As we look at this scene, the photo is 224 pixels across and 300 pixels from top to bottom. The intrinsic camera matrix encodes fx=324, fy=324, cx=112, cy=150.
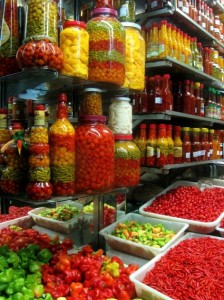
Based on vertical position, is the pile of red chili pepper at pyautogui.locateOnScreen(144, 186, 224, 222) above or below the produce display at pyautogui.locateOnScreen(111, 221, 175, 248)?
above

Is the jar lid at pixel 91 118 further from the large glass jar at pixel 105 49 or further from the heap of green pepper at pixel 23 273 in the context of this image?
the heap of green pepper at pixel 23 273

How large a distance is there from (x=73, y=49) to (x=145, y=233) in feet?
4.40

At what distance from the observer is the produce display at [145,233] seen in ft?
7.00

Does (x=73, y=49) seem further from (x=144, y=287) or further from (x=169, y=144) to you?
(x=169, y=144)

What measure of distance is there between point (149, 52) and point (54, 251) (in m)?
1.76

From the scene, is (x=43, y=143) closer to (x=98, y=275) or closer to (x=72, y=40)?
(x=72, y=40)

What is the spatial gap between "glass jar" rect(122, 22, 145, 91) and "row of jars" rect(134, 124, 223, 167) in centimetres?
77

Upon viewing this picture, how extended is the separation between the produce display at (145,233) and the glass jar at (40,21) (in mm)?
1348

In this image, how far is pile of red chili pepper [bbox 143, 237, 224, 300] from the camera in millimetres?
1554

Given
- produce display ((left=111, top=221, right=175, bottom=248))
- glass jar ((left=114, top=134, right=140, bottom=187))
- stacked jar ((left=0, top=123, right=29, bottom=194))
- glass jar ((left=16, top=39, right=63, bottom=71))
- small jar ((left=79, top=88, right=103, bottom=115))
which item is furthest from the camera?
produce display ((left=111, top=221, right=175, bottom=248))

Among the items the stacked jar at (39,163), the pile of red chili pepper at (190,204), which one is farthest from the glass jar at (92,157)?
the pile of red chili pepper at (190,204)

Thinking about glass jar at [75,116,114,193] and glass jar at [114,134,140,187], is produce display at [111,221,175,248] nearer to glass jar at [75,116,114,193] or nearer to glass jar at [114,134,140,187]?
glass jar at [114,134,140,187]

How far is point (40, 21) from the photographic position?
142 cm

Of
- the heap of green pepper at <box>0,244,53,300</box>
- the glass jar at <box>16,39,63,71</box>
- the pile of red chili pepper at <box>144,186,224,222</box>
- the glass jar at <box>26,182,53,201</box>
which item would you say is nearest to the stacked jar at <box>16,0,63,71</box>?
the glass jar at <box>16,39,63,71</box>
